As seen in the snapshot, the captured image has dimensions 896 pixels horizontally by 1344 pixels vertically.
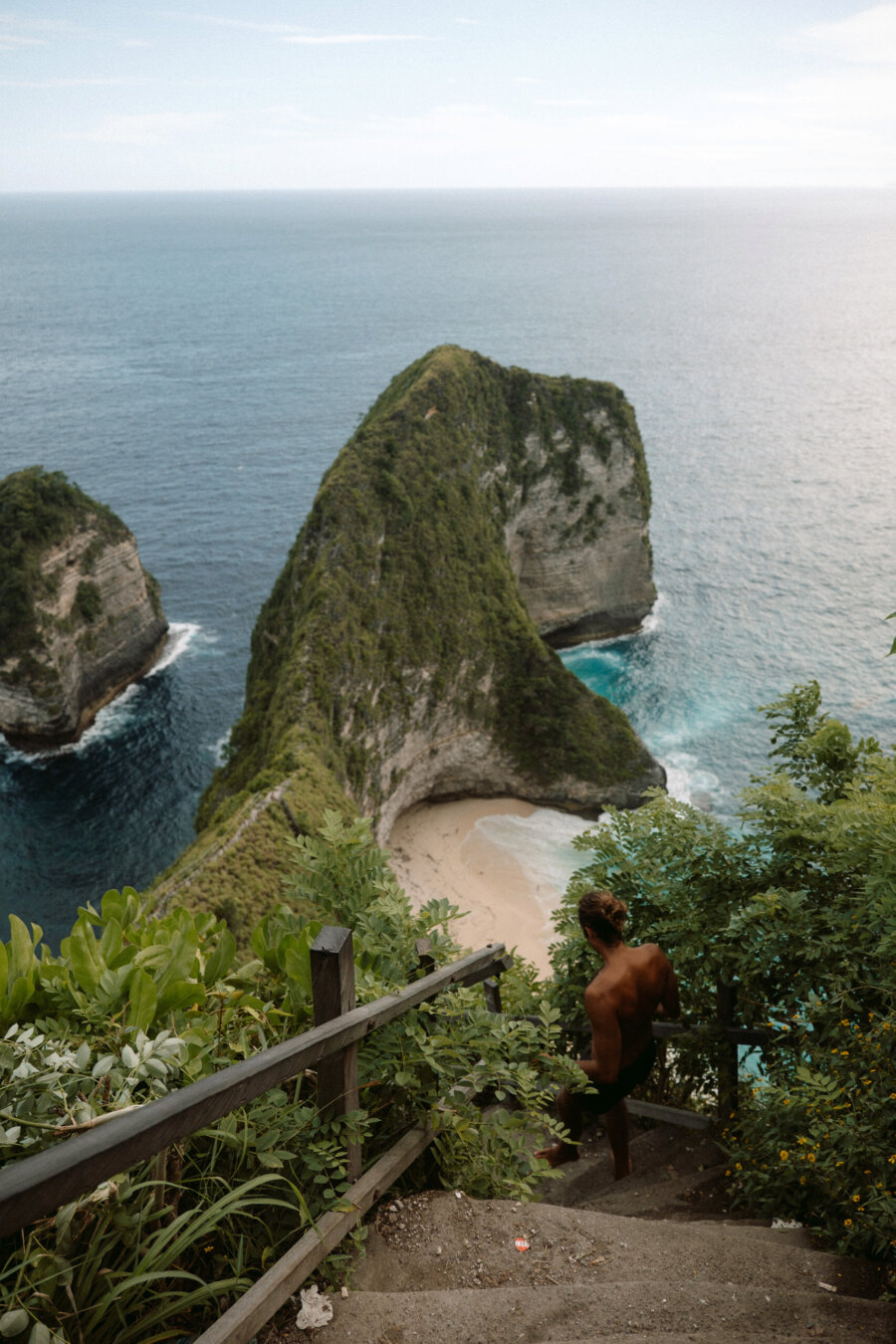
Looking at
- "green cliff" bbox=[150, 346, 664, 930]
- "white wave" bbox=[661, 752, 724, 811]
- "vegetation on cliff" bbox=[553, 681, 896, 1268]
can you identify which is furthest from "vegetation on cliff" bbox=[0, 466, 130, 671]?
"vegetation on cliff" bbox=[553, 681, 896, 1268]

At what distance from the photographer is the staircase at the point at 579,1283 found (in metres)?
3.57

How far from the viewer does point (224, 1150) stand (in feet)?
12.3

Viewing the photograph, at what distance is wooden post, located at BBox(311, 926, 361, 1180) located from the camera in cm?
383

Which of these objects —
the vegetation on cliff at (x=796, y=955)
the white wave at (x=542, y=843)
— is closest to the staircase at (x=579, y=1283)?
the vegetation on cliff at (x=796, y=955)

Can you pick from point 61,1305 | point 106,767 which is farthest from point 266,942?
point 106,767

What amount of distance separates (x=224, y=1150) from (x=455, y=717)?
34.8 meters

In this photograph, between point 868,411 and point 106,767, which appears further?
point 868,411

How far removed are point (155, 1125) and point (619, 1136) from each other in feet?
16.0

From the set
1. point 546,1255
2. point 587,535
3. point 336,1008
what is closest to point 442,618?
point 587,535

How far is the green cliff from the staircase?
17.4m

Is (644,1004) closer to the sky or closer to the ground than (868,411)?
closer to the ground

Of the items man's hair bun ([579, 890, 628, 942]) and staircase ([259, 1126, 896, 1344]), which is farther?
man's hair bun ([579, 890, 628, 942])

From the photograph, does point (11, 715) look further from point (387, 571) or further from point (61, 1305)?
point (61, 1305)

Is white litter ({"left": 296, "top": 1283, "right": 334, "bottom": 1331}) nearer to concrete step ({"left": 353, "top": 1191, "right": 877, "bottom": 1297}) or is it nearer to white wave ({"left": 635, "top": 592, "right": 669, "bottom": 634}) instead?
concrete step ({"left": 353, "top": 1191, "right": 877, "bottom": 1297})
